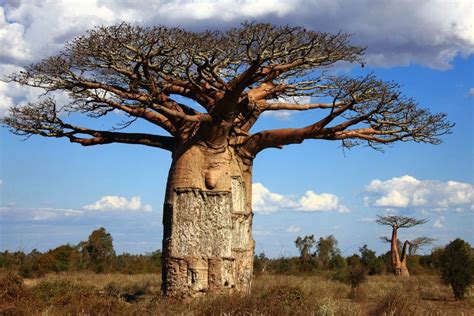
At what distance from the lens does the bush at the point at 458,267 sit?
15.6 meters

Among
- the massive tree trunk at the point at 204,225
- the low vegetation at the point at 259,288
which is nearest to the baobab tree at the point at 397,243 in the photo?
the low vegetation at the point at 259,288

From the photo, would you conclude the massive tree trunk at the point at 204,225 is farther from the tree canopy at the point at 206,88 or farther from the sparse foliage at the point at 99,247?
the sparse foliage at the point at 99,247

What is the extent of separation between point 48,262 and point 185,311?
18.6m

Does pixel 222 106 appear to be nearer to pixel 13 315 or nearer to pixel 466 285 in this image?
pixel 13 315

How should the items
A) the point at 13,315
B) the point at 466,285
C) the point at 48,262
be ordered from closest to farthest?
the point at 13,315 → the point at 466,285 → the point at 48,262

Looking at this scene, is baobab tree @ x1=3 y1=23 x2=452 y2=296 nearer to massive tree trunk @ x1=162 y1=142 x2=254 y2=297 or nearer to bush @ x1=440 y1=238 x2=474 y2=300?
massive tree trunk @ x1=162 y1=142 x2=254 y2=297

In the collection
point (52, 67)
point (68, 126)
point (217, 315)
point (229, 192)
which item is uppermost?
point (52, 67)

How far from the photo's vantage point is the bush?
1557 centimetres

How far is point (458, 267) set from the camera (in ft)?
52.4

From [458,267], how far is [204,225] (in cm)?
833

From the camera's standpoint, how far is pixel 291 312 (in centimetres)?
780

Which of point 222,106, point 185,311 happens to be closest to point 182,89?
point 222,106

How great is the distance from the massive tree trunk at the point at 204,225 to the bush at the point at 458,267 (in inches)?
270

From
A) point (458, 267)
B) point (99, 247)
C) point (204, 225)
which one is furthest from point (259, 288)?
point (99, 247)
